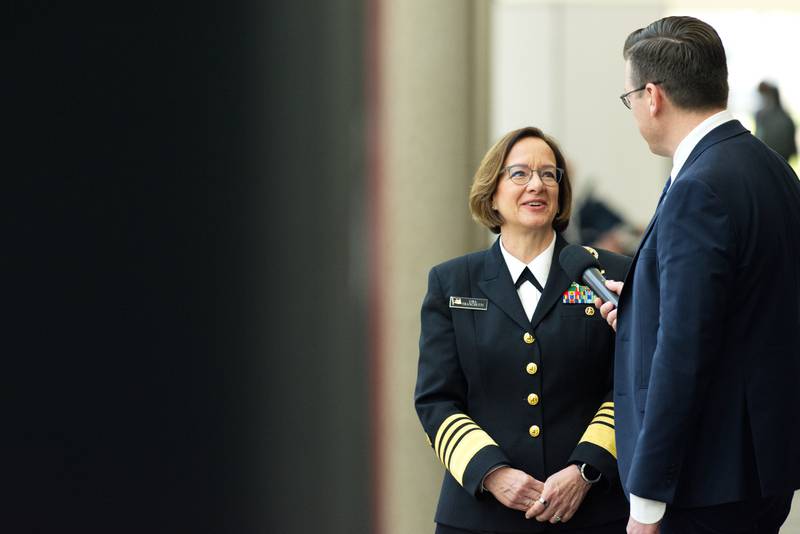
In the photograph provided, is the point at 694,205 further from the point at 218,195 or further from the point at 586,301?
the point at 218,195

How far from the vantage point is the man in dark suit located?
1.69m

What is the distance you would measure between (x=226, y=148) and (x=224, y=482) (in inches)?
10.9

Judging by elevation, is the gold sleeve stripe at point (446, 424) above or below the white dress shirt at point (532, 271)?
below

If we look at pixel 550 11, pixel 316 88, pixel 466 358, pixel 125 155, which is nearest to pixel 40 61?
pixel 125 155

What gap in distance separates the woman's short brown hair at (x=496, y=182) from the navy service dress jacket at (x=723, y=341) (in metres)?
0.76

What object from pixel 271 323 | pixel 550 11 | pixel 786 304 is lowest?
pixel 786 304

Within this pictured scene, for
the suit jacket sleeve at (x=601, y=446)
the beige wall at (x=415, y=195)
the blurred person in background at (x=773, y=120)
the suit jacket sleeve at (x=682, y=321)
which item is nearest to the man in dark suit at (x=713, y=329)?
the suit jacket sleeve at (x=682, y=321)

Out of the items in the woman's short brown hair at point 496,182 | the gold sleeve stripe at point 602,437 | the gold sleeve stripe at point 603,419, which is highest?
the woman's short brown hair at point 496,182

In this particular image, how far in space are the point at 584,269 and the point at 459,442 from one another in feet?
1.63

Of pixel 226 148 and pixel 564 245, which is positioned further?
pixel 564 245

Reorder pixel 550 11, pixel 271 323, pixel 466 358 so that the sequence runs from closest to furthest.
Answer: pixel 271 323
pixel 466 358
pixel 550 11

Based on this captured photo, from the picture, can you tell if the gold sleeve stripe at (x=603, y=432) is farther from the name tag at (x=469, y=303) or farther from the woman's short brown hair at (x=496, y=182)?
the woman's short brown hair at (x=496, y=182)

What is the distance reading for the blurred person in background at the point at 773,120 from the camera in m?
6.97

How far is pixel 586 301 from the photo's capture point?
7.93ft
